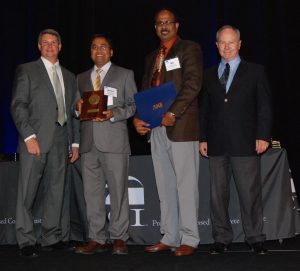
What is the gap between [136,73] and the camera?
565cm

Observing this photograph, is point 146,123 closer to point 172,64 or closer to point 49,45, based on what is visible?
point 172,64

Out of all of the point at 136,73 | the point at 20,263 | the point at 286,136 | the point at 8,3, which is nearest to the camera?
the point at 20,263

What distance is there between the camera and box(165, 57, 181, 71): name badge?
3674mm

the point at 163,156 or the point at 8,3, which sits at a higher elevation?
the point at 8,3

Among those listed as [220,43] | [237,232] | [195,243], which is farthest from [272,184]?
[220,43]

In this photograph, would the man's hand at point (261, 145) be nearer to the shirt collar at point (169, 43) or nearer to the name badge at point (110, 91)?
the shirt collar at point (169, 43)

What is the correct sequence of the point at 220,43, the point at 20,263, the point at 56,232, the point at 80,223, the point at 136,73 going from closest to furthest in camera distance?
1. the point at 20,263
2. the point at 220,43
3. the point at 56,232
4. the point at 80,223
5. the point at 136,73

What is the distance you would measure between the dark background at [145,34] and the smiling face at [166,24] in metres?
1.76

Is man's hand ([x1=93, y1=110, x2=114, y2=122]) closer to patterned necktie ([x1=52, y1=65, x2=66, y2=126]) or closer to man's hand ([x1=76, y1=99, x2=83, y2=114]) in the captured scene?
man's hand ([x1=76, y1=99, x2=83, y2=114])

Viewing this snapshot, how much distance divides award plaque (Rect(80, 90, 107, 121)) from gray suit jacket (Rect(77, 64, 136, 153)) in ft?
0.41

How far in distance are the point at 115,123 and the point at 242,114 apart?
999 millimetres

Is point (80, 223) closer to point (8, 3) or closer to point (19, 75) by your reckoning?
point (19, 75)

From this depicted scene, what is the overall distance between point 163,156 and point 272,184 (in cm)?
106

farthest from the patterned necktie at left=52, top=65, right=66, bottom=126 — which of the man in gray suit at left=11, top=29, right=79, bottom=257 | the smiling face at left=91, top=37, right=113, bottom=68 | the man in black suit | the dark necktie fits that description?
the dark necktie
